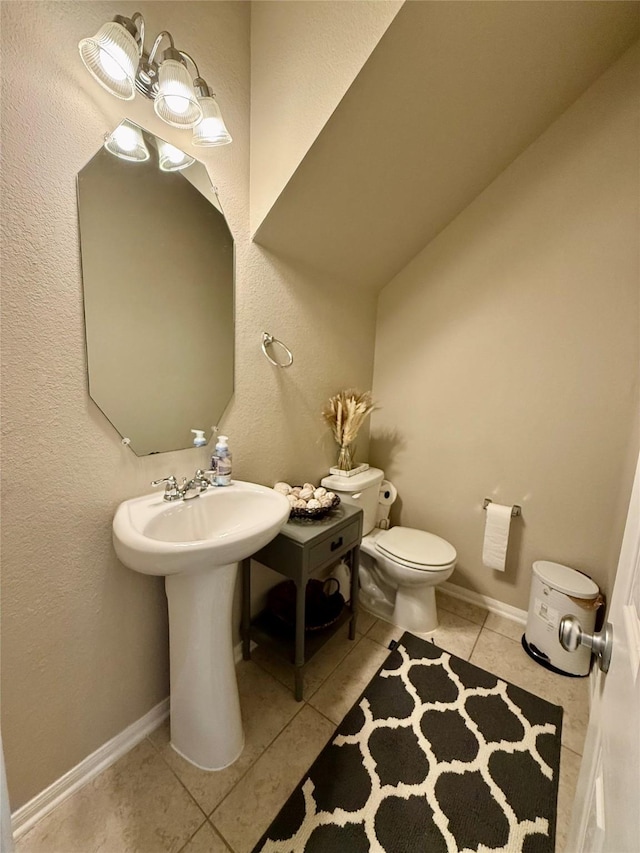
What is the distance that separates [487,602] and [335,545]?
1.14m

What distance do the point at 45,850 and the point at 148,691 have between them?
381 mm

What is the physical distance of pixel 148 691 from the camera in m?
1.22

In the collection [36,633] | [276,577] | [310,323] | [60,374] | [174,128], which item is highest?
[174,128]

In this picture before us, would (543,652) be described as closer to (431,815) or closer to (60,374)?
(431,815)

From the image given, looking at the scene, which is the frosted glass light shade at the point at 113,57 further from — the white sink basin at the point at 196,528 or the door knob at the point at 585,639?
the door knob at the point at 585,639

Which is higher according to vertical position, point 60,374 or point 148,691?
point 60,374

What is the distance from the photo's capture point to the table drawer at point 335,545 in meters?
1.29

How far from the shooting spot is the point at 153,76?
3.09ft

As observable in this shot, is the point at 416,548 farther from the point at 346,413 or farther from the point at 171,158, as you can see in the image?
the point at 171,158

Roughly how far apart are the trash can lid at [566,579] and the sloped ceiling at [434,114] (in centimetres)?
180

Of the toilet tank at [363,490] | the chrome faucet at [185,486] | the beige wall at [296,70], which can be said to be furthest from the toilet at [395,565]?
the beige wall at [296,70]

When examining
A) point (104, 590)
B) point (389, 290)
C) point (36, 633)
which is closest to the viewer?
point (36, 633)

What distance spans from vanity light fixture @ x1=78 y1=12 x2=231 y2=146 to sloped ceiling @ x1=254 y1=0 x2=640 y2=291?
1.03 feet

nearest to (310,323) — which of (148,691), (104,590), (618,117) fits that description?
(104,590)
